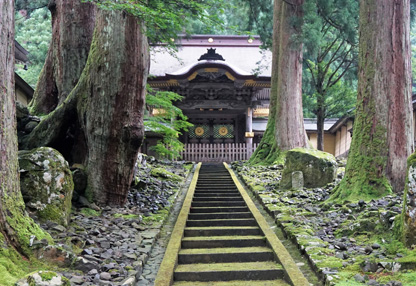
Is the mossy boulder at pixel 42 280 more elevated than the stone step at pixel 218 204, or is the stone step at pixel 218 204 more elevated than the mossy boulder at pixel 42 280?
the mossy boulder at pixel 42 280

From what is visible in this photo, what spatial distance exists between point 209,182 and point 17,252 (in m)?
7.41

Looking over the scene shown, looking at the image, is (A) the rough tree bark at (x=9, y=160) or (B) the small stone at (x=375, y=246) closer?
(A) the rough tree bark at (x=9, y=160)

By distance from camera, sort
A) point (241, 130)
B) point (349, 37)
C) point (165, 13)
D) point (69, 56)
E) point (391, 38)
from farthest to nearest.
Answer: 1. point (241, 130)
2. point (349, 37)
3. point (69, 56)
4. point (391, 38)
5. point (165, 13)

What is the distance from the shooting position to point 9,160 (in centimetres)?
367

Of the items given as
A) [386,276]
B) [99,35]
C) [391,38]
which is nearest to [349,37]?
[391,38]

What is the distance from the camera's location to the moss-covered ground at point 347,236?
3.47 metres

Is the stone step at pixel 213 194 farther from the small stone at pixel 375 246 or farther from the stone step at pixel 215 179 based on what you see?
the small stone at pixel 375 246

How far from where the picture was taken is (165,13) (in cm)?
454

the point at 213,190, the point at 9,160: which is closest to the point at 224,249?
the point at 9,160

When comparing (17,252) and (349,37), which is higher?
(349,37)

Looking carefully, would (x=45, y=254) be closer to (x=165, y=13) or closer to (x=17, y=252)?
(x=17, y=252)

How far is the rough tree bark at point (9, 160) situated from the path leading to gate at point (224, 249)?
4.74 feet

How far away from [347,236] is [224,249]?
166 cm

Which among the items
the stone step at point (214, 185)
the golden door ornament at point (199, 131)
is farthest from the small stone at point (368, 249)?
the golden door ornament at point (199, 131)
